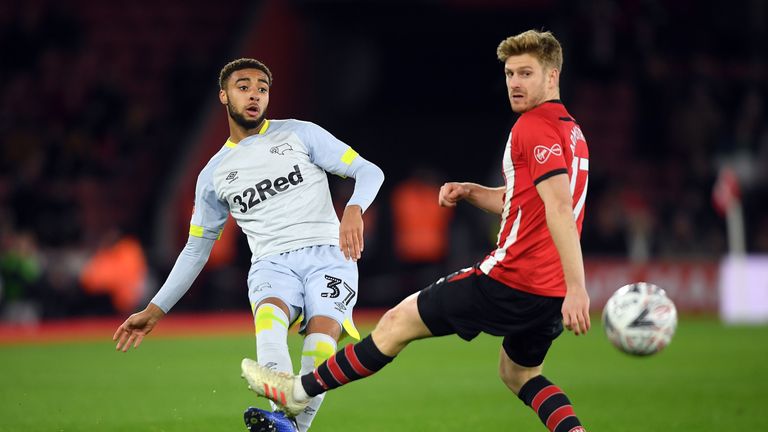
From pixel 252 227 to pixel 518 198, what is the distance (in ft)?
5.90

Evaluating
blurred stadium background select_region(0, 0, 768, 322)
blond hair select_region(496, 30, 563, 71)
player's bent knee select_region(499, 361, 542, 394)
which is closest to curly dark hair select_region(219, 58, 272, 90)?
blond hair select_region(496, 30, 563, 71)

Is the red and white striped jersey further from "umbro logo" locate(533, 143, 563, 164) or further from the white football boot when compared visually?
the white football boot

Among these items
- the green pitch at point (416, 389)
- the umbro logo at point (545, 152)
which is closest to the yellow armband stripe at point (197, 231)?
the green pitch at point (416, 389)

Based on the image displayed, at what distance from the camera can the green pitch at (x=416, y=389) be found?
8.11 meters

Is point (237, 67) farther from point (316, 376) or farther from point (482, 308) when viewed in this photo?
point (482, 308)

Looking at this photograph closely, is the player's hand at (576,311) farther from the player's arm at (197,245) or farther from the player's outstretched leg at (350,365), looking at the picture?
the player's arm at (197,245)

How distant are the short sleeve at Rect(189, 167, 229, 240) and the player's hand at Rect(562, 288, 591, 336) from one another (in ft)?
7.76

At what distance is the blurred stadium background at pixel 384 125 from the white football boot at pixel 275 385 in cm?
1340

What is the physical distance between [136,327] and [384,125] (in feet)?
56.1

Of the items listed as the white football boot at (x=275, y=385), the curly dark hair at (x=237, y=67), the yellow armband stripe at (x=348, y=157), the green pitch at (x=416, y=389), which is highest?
the curly dark hair at (x=237, y=67)

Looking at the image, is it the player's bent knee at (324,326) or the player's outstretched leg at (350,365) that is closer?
the player's outstretched leg at (350,365)

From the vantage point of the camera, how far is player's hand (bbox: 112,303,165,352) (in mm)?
6465

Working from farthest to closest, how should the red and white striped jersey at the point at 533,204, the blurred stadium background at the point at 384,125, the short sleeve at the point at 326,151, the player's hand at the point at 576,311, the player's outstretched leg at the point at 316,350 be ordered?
1. the blurred stadium background at the point at 384,125
2. the short sleeve at the point at 326,151
3. the player's outstretched leg at the point at 316,350
4. the red and white striped jersey at the point at 533,204
5. the player's hand at the point at 576,311

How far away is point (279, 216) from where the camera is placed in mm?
6668
